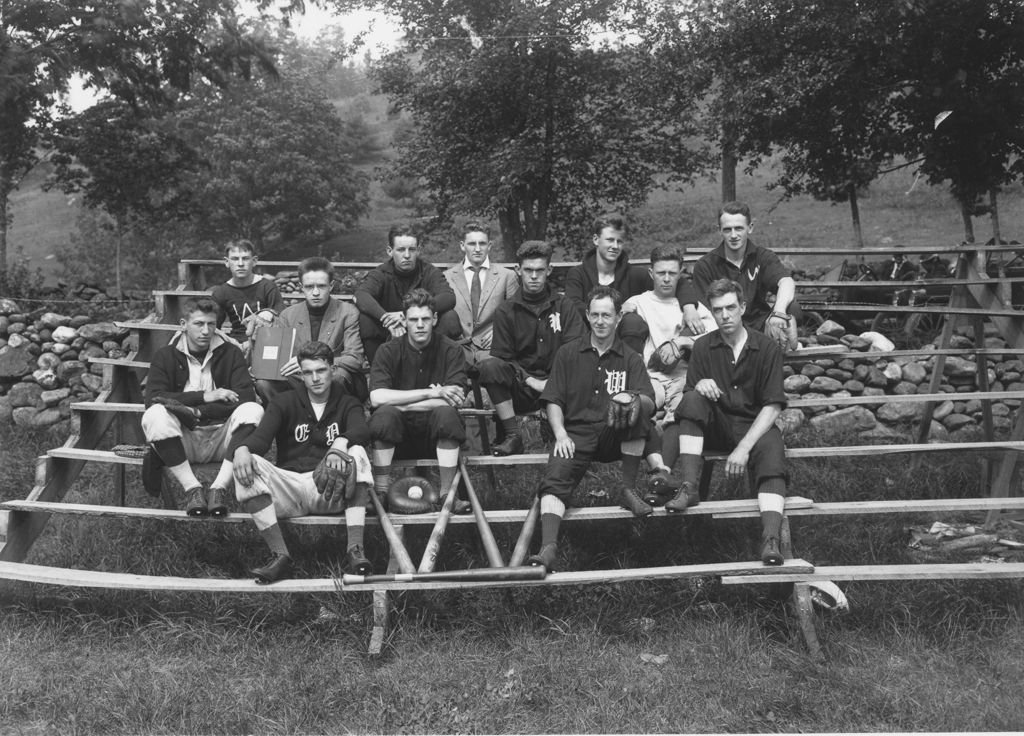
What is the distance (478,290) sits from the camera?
580 centimetres

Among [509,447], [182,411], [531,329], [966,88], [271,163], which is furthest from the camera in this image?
[271,163]

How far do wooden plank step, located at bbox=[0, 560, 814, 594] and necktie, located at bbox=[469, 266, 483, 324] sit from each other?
2.07 meters

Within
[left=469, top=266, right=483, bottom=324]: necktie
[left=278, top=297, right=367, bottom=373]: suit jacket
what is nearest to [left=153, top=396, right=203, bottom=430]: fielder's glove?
[left=278, top=297, right=367, bottom=373]: suit jacket

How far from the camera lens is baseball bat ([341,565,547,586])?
4008 mm

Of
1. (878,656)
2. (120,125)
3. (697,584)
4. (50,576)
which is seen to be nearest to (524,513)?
(697,584)

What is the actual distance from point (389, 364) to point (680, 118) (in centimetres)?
926

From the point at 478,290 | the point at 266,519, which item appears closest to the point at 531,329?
the point at 478,290

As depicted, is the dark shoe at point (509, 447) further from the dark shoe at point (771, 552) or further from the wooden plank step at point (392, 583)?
the dark shoe at point (771, 552)

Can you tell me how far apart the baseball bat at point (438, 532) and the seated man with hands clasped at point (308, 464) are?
0.91 feet

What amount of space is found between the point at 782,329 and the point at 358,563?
277 cm

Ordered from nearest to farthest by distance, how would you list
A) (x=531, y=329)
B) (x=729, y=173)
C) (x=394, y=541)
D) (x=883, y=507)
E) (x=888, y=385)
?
1. (x=394, y=541)
2. (x=883, y=507)
3. (x=531, y=329)
4. (x=888, y=385)
5. (x=729, y=173)

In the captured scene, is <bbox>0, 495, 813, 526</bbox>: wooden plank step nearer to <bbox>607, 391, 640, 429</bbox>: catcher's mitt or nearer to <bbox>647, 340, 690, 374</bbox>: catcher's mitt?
<bbox>607, 391, 640, 429</bbox>: catcher's mitt

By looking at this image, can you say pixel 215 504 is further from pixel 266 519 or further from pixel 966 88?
pixel 966 88

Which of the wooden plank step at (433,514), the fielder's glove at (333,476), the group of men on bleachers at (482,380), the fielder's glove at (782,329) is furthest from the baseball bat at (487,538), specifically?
the fielder's glove at (782,329)
